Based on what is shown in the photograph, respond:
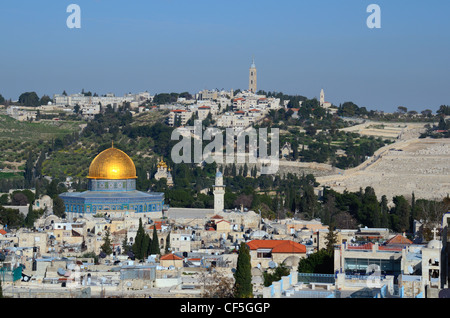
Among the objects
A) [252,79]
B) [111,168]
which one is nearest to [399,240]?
[111,168]

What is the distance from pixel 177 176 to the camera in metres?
57.7

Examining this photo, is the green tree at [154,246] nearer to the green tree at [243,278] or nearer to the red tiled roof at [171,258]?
the red tiled roof at [171,258]

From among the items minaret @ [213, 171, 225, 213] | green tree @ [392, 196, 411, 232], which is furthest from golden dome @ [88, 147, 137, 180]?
green tree @ [392, 196, 411, 232]

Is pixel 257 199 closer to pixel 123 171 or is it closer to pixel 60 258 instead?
pixel 123 171

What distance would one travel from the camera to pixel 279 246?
3045 centimetres

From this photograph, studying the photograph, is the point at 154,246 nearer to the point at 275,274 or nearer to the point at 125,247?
the point at 125,247

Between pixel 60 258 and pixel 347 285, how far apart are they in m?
11.2

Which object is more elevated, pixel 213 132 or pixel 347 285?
pixel 213 132

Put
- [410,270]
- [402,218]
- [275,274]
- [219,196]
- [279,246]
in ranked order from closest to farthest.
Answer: [410,270], [275,274], [279,246], [402,218], [219,196]

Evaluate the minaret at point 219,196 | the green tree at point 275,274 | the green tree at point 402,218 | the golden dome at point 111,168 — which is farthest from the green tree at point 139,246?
the golden dome at point 111,168

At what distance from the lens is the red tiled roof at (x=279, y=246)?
3020 cm

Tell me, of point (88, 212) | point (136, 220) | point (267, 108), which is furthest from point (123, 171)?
point (267, 108)

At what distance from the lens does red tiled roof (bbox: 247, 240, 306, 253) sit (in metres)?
30.2

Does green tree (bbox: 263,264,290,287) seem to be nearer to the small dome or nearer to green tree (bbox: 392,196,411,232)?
the small dome
